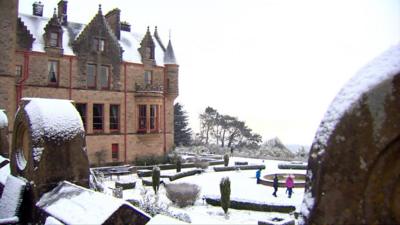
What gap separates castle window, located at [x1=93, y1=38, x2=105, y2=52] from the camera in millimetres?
30625

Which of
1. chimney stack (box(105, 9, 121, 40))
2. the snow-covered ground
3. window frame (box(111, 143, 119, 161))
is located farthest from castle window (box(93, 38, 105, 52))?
the snow-covered ground

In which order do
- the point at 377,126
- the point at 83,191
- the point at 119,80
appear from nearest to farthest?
the point at 377,126 → the point at 83,191 → the point at 119,80

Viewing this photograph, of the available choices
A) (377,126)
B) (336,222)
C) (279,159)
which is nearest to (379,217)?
(336,222)

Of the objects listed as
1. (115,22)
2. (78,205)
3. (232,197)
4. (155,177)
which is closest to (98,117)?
(115,22)

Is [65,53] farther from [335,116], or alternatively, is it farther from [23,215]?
[335,116]

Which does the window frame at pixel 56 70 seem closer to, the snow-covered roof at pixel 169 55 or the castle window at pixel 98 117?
the castle window at pixel 98 117

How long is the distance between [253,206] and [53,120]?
11.5 meters

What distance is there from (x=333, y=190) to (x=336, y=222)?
0.20 m

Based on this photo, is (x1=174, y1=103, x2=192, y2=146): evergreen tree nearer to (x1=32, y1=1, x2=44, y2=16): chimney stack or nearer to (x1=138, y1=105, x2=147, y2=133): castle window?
(x1=138, y1=105, x2=147, y2=133): castle window

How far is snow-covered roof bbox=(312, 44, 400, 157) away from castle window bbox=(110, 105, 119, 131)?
30.2 m

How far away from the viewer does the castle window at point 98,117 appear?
30469 mm

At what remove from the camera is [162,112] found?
34.9 m

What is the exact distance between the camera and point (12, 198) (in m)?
6.81

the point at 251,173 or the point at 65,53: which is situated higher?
the point at 65,53
